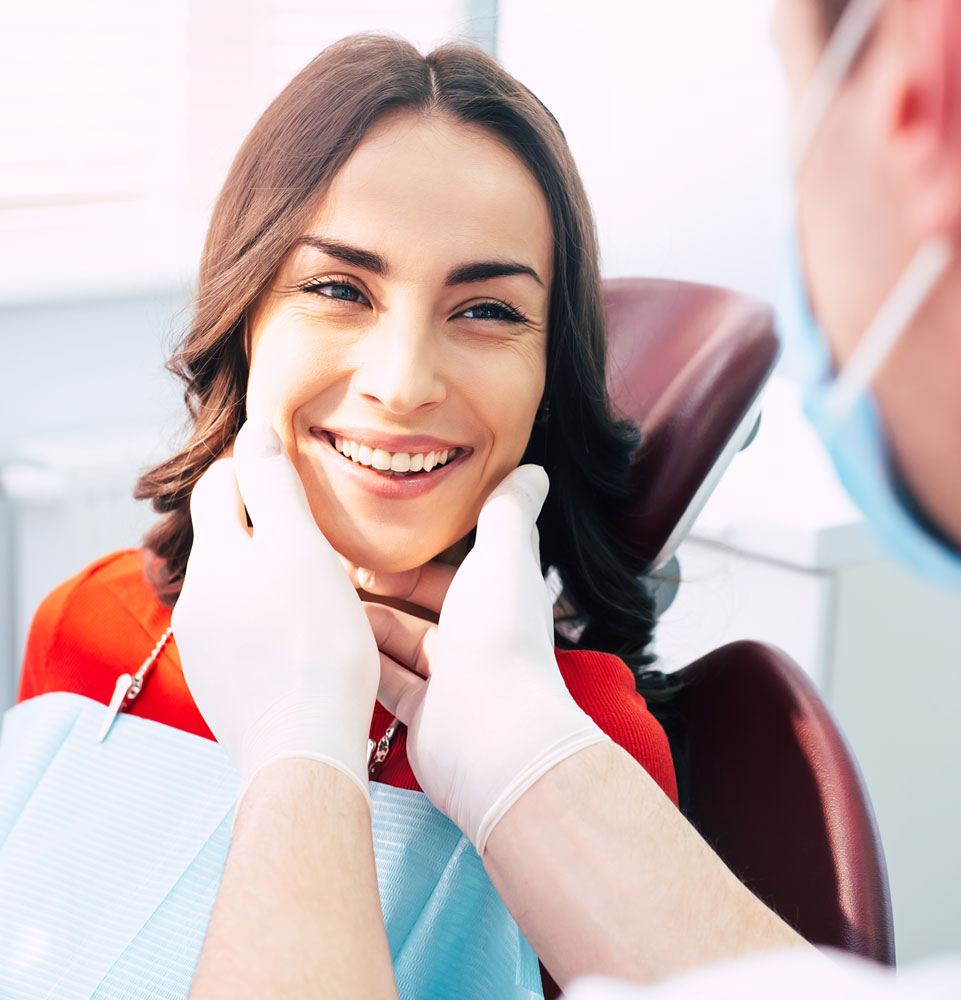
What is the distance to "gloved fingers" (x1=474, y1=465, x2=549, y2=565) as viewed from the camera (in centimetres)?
108

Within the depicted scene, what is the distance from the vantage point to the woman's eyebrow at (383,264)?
106 centimetres

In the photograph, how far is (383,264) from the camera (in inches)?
41.8

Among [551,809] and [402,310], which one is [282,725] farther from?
[402,310]

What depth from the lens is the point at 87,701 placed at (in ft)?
4.03

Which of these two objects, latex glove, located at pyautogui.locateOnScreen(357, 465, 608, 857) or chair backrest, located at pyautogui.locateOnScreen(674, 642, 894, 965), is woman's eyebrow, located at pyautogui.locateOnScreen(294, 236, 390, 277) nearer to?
latex glove, located at pyautogui.locateOnScreen(357, 465, 608, 857)

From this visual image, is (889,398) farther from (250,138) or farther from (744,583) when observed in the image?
(744,583)

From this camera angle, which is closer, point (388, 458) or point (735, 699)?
point (388, 458)

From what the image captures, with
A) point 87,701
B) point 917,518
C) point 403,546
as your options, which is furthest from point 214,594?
point 917,518

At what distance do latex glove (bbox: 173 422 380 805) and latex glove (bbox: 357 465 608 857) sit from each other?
7cm

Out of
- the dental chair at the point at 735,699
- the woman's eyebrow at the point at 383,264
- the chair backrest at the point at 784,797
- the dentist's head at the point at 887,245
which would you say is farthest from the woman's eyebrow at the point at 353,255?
the dentist's head at the point at 887,245

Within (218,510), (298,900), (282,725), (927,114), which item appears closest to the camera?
(927,114)

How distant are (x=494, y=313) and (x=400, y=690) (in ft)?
1.17

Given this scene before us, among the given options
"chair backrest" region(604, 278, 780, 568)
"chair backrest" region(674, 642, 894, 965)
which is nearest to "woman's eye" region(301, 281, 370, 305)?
"chair backrest" region(604, 278, 780, 568)

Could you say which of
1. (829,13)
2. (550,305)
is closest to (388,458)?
(550,305)
